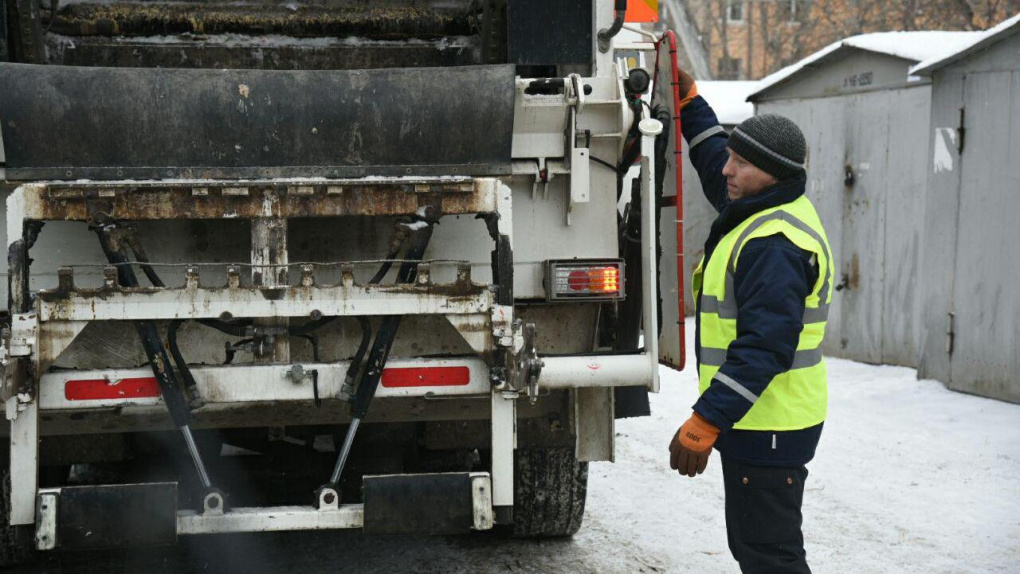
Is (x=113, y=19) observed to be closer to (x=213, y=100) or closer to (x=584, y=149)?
(x=213, y=100)

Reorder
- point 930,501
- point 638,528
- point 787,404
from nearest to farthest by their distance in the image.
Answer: point 787,404 → point 638,528 → point 930,501

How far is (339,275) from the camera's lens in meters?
3.94

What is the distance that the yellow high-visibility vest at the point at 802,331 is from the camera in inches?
131

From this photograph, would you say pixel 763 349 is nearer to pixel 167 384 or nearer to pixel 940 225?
pixel 167 384

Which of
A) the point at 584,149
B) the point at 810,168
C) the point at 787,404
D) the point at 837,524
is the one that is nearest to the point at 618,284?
the point at 584,149

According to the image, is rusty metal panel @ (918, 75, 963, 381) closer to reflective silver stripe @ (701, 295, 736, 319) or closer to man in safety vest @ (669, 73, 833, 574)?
man in safety vest @ (669, 73, 833, 574)

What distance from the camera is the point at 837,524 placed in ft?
17.1

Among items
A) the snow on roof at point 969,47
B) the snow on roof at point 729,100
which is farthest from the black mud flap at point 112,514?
the snow on roof at point 729,100

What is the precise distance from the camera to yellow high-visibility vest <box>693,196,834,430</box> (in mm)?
3318

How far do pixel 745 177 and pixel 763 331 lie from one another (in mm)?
502

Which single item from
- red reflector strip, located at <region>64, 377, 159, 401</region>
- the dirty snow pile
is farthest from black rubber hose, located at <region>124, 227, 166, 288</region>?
the dirty snow pile

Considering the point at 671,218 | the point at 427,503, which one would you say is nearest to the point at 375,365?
the point at 427,503

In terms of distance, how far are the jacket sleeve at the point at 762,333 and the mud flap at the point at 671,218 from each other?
2.62 ft

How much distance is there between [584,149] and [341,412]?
113 centimetres
